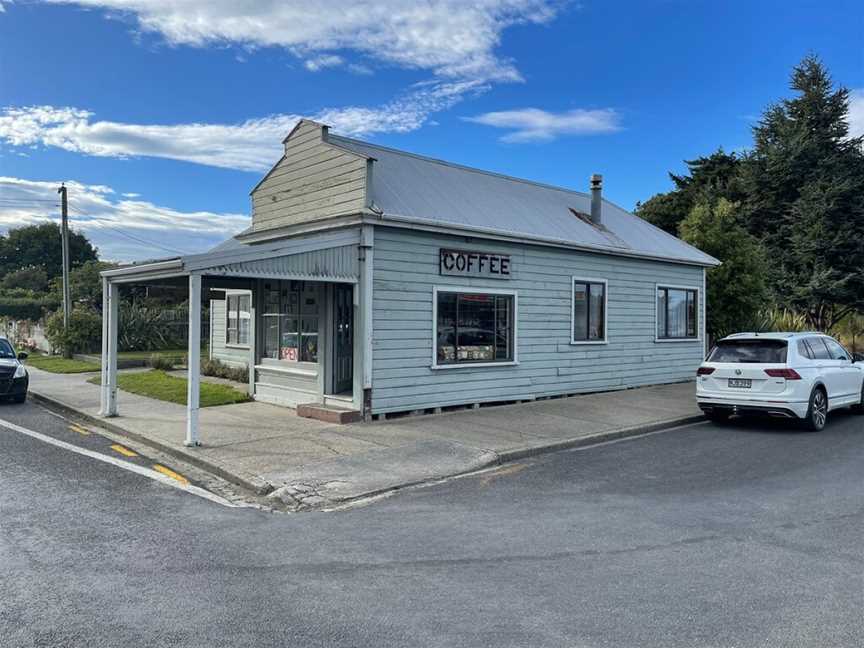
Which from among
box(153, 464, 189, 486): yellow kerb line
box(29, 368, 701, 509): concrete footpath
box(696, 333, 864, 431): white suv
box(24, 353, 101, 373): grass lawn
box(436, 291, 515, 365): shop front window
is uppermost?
box(436, 291, 515, 365): shop front window

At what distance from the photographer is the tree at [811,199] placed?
29906 mm

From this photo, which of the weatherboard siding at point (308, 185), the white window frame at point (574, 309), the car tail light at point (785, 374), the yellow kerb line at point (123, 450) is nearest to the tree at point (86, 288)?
the weatherboard siding at point (308, 185)

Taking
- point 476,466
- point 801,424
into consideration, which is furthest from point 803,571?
point 801,424

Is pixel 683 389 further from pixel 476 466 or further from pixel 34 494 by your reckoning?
pixel 34 494

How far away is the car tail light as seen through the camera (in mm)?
10758

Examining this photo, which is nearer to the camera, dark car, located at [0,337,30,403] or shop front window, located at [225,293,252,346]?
dark car, located at [0,337,30,403]

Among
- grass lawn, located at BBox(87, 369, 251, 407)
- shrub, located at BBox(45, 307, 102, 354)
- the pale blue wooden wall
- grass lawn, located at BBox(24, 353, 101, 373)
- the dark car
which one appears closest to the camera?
grass lawn, located at BBox(87, 369, 251, 407)

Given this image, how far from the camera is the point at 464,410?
12555mm

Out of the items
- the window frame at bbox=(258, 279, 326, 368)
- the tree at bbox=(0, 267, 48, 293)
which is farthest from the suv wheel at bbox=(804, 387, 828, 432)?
the tree at bbox=(0, 267, 48, 293)

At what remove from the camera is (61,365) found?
21859 mm

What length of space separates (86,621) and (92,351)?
24763mm

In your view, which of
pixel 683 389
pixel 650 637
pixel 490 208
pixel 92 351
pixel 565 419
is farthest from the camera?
pixel 92 351

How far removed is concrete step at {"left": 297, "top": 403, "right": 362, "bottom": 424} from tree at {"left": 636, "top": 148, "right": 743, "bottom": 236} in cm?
3144

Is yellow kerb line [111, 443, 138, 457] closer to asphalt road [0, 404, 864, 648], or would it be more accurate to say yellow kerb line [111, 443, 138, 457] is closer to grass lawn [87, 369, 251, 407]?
asphalt road [0, 404, 864, 648]
